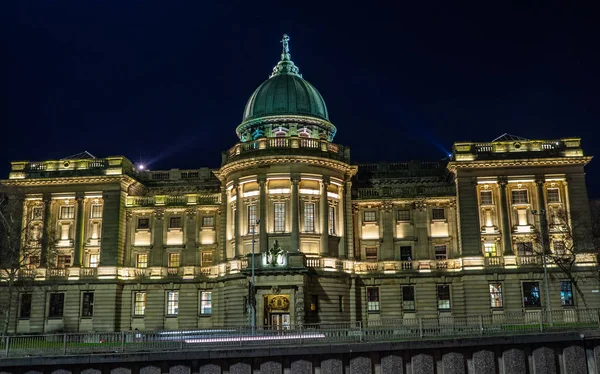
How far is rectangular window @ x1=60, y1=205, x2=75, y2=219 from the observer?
6372 cm

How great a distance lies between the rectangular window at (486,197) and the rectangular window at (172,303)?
31608 millimetres

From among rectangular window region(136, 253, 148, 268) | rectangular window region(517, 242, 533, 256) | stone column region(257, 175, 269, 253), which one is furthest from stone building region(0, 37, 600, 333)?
rectangular window region(136, 253, 148, 268)

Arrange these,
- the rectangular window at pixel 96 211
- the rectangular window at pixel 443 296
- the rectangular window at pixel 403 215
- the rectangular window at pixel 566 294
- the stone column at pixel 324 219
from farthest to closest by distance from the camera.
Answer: the rectangular window at pixel 96 211, the rectangular window at pixel 403 215, the rectangular window at pixel 443 296, the rectangular window at pixel 566 294, the stone column at pixel 324 219

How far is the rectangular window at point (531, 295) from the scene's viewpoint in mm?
56719

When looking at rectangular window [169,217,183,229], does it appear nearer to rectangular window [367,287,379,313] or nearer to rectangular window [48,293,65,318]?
rectangular window [48,293,65,318]

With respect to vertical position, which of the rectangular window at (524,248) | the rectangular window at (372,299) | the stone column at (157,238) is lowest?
the rectangular window at (372,299)

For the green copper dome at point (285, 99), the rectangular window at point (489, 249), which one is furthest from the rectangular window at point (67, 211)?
the rectangular window at point (489, 249)

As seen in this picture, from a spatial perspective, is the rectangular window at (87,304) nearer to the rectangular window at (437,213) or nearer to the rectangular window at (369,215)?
the rectangular window at (369,215)

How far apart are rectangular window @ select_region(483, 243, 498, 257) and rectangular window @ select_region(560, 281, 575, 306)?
256 inches

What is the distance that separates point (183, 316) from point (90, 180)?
1671cm

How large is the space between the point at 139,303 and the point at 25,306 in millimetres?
11018

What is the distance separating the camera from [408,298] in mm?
60188

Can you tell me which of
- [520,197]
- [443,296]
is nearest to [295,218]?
[443,296]

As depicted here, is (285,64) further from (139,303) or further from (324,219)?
(139,303)
